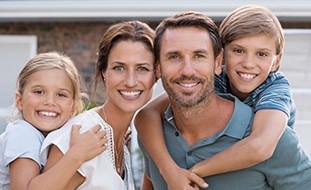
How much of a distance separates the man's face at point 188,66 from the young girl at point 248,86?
0.92 ft

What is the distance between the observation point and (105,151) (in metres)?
3.32

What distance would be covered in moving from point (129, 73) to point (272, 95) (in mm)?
703

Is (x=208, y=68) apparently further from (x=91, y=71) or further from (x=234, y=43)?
(x=91, y=71)

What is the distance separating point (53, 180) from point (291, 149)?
1077mm

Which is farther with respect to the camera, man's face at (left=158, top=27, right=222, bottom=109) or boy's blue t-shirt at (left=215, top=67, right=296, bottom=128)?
boy's blue t-shirt at (left=215, top=67, right=296, bottom=128)

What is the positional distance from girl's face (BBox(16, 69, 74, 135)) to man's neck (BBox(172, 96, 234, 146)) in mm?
579

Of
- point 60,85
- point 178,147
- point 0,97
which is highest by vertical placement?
point 60,85

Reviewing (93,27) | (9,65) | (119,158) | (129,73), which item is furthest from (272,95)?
(9,65)

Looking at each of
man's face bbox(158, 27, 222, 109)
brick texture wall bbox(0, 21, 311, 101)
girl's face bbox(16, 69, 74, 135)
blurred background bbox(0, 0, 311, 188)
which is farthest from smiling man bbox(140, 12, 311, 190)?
brick texture wall bbox(0, 21, 311, 101)

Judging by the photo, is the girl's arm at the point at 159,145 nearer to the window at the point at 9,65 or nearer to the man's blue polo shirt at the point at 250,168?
the man's blue polo shirt at the point at 250,168

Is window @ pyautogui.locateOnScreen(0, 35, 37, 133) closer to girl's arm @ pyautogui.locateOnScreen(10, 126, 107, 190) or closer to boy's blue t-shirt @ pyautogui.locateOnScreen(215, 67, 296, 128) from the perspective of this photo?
boy's blue t-shirt @ pyautogui.locateOnScreen(215, 67, 296, 128)

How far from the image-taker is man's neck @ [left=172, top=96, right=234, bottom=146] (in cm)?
332

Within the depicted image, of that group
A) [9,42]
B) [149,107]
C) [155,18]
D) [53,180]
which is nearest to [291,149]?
[149,107]

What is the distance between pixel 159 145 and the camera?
11.2 ft
